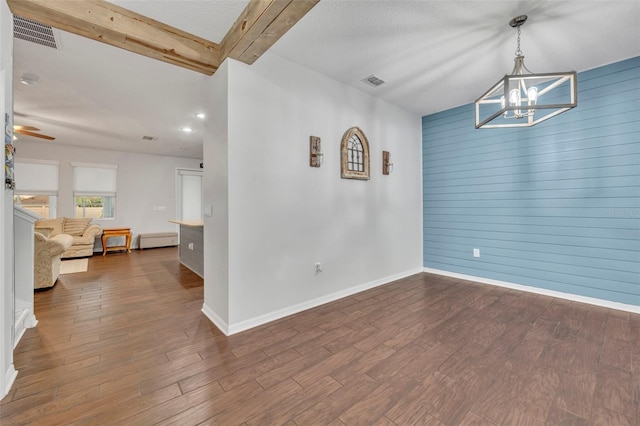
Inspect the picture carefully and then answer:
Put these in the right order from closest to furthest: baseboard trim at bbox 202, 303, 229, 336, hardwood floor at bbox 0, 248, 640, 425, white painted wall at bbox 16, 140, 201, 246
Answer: hardwood floor at bbox 0, 248, 640, 425, baseboard trim at bbox 202, 303, 229, 336, white painted wall at bbox 16, 140, 201, 246

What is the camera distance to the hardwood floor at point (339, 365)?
1.51 metres

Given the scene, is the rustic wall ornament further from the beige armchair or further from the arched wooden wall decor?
the beige armchair

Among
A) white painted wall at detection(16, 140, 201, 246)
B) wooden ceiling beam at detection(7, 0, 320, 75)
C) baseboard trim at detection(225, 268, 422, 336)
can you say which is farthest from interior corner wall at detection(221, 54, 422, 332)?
white painted wall at detection(16, 140, 201, 246)

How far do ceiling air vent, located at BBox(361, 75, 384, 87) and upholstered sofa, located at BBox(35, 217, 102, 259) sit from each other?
264 inches

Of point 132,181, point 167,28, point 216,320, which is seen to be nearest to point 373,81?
point 167,28

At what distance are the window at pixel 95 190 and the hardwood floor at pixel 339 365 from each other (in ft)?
15.0

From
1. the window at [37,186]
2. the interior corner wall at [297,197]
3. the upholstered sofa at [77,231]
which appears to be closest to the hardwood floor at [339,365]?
the interior corner wall at [297,197]

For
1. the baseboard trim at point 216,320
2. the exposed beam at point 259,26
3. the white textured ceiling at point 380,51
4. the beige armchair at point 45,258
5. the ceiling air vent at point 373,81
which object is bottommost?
the baseboard trim at point 216,320

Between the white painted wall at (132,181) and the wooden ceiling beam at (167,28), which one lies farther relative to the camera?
the white painted wall at (132,181)

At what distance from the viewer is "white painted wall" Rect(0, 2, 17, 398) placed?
1.63 metres

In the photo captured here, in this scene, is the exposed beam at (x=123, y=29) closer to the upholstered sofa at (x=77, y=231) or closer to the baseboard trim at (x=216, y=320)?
the baseboard trim at (x=216, y=320)

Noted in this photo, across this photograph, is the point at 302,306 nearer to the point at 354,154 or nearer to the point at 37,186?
the point at 354,154

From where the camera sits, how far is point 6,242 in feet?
5.62

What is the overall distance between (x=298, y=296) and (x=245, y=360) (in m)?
0.99
